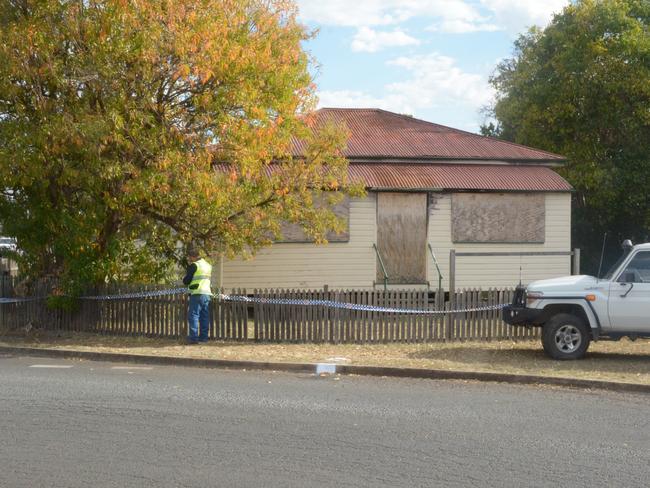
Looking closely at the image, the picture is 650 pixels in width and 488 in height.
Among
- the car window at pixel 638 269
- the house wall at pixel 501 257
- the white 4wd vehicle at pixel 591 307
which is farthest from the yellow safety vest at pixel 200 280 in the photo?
the house wall at pixel 501 257

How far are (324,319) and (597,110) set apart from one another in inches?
629

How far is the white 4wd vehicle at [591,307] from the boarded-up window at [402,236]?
736cm

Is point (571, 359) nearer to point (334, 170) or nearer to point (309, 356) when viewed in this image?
point (309, 356)

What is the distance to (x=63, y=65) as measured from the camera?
14.7m

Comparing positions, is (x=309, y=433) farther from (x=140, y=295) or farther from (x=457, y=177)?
(x=457, y=177)

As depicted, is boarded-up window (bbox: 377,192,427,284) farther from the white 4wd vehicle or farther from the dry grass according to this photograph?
the white 4wd vehicle

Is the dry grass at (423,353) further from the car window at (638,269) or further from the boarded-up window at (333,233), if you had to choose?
the boarded-up window at (333,233)

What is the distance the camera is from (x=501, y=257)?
2112 centimetres

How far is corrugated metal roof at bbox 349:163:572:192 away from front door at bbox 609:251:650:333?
26.0ft

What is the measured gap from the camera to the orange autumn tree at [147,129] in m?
14.4

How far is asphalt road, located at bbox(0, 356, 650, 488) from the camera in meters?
6.79

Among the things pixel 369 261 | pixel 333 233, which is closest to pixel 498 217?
pixel 369 261

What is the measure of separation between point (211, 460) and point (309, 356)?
6.34 metres

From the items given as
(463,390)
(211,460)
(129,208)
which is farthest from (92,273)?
(211,460)
